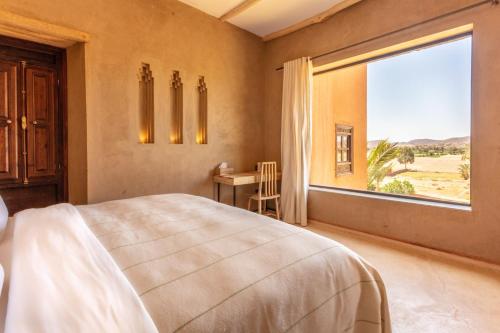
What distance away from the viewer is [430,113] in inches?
154

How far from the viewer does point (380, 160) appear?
518 centimetres

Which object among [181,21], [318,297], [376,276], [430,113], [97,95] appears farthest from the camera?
[430,113]

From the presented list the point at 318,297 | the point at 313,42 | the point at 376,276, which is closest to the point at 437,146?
the point at 313,42

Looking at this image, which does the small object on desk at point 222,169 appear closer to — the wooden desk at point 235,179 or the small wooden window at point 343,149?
the wooden desk at point 235,179

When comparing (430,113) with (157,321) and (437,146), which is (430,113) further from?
(157,321)

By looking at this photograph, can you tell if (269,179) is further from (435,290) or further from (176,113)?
(435,290)

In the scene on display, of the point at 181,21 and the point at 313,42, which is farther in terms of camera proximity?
the point at 313,42

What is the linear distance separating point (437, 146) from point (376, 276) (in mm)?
3436

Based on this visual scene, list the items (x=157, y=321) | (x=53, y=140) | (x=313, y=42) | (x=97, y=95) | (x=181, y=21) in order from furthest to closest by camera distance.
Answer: (x=313, y=42)
(x=181, y=21)
(x=53, y=140)
(x=97, y=95)
(x=157, y=321)

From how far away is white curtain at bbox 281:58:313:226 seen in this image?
11.8 feet

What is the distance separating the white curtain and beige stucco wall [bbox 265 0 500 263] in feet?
0.71

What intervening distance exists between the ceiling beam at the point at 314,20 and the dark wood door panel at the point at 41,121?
3037mm

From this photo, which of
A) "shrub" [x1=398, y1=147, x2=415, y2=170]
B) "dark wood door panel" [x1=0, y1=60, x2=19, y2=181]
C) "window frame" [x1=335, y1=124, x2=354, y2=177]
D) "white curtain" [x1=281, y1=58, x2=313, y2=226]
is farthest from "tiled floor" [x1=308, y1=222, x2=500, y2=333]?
"dark wood door panel" [x1=0, y1=60, x2=19, y2=181]

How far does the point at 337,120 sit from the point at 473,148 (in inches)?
115
